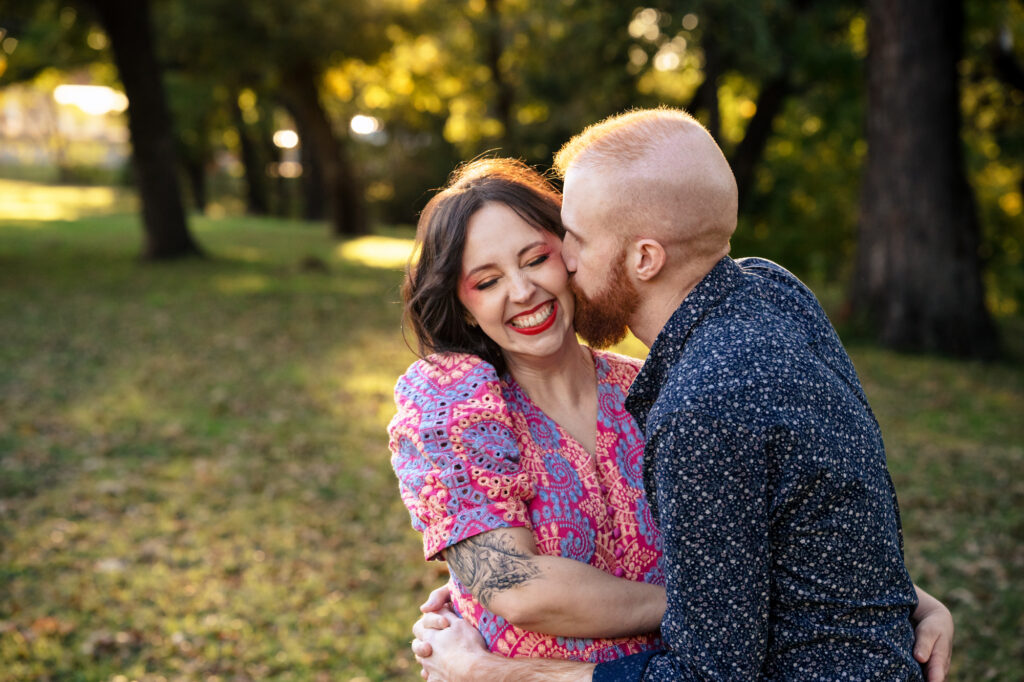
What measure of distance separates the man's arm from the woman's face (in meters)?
0.79

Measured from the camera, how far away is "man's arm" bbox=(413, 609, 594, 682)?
7.35 feet

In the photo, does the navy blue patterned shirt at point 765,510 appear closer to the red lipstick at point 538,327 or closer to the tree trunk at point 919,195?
the red lipstick at point 538,327

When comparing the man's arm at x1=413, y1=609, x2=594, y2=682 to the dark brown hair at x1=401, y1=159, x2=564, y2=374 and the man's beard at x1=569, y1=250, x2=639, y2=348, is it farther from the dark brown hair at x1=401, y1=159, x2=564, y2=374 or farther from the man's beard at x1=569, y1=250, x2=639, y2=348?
the man's beard at x1=569, y1=250, x2=639, y2=348

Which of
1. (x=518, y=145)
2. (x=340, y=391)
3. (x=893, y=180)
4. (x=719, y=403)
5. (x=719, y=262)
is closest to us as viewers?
(x=719, y=403)

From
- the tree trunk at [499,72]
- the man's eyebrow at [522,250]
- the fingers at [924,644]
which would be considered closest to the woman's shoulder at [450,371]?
the man's eyebrow at [522,250]

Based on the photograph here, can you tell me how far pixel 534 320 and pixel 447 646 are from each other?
0.91m

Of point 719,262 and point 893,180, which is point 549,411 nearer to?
point 719,262

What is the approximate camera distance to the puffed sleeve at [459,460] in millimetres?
2246

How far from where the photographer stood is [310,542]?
258 inches

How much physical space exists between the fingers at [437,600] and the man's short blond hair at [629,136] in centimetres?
131

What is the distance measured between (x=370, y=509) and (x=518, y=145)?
18.4m

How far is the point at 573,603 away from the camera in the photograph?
7.27ft

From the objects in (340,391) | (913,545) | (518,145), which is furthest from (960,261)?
(518,145)

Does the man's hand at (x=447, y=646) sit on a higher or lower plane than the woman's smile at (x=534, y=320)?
lower
